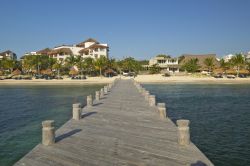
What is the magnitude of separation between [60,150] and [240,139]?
13.9 meters

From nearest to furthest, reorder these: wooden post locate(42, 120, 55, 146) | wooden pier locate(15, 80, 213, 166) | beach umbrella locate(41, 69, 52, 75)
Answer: wooden pier locate(15, 80, 213, 166) → wooden post locate(42, 120, 55, 146) → beach umbrella locate(41, 69, 52, 75)

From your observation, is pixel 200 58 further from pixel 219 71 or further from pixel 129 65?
pixel 129 65

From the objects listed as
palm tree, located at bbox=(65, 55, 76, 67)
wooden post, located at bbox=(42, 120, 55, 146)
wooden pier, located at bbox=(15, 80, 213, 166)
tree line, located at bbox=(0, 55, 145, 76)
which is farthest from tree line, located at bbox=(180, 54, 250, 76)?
wooden post, located at bbox=(42, 120, 55, 146)

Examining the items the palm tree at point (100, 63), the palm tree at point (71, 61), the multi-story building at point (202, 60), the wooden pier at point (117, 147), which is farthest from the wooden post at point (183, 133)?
the multi-story building at point (202, 60)

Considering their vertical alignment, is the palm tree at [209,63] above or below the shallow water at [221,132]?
above

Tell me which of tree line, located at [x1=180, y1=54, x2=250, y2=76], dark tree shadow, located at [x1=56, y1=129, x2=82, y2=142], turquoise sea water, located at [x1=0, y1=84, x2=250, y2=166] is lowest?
turquoise sea water, located at [x1=0, y1=84, x2=250, y2=166]

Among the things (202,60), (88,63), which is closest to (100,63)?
(88,63)

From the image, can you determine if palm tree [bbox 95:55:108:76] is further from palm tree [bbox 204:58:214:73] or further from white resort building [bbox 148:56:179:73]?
palm tree [bbox 204:58:214:73]

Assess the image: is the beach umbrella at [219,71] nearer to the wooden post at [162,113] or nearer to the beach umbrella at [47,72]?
the beach umbrella at [47,72]

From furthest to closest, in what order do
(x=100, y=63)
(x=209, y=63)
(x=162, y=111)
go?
(x=209, y=63)
(x=100, y=63)
(x=162, y=111)

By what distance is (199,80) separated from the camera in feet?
280

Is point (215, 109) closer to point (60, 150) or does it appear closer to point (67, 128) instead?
point (67, 128)

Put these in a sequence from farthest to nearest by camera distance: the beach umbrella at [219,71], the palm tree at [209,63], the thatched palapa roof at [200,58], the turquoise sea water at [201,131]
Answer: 1. the thatched palapa roof at [200,58]
2. the palm tree at [209,63]
3. the beach umbrella at [219,71]
4. the turquoise sea water at [201,131]

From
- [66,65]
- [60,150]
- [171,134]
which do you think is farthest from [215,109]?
[66,65]
